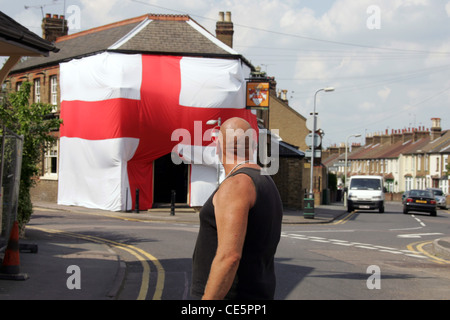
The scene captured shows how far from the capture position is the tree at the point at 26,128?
507 inches

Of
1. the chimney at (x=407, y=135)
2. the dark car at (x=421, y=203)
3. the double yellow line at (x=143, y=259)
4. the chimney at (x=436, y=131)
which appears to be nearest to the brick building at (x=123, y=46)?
the dark car at (x=421, y=203)

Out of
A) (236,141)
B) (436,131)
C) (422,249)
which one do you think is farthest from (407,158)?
(236,141)

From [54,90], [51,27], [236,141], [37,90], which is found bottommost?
[236,141]

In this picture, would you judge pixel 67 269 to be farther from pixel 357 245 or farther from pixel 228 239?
pixel 357 245

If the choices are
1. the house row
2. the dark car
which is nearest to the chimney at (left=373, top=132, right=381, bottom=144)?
the house row

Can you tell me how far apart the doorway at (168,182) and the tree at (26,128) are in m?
15.1

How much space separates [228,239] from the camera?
3.17 meters

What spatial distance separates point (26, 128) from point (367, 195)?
996 inches

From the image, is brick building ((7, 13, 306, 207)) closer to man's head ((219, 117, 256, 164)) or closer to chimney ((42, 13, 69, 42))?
chimney ((42, 13, 69, 42))

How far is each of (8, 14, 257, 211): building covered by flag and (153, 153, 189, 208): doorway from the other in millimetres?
1521

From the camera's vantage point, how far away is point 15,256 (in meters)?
8.85
